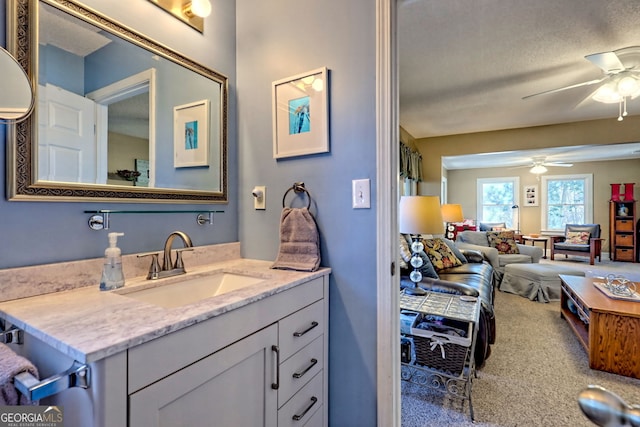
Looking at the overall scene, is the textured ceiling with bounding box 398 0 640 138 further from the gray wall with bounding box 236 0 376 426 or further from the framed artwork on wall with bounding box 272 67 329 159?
the framed artwork on wall with bounding box 272 67 329 159

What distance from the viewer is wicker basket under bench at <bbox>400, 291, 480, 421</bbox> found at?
1716 millimetres

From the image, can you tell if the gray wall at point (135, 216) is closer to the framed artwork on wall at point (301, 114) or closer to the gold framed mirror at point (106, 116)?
the gold framed mirror at point (106, 116)

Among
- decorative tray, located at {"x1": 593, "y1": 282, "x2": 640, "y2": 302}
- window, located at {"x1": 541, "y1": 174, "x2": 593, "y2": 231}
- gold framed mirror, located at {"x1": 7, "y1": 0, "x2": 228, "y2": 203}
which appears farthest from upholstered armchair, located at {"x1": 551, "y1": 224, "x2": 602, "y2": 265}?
gold framed mirror, located at {"x1": 7, "y1": 0, "x2": 228, "y2": 203}

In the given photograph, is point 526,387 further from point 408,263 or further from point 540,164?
point 540,164

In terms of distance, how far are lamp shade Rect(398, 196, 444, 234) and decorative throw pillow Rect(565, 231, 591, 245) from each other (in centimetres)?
631

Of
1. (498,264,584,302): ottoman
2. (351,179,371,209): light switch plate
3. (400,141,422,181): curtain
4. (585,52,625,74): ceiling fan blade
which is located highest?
(585,52,625,74): ceiling fan blade

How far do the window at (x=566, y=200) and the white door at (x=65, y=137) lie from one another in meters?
9.48

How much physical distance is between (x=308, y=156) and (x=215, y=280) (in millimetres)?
710

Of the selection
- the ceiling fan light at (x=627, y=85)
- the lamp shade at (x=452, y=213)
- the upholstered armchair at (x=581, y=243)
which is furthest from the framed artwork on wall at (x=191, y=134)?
the upholstered armchair at (x=581, y=243)

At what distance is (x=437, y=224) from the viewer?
2.19m

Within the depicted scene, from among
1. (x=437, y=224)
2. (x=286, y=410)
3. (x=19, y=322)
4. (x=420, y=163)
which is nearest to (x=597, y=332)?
(x=437, y=224)

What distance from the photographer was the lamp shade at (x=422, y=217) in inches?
86.4

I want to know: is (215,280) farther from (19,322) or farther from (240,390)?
(19,322)

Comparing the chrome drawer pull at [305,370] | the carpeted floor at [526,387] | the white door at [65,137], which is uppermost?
the white door at [65,137]
